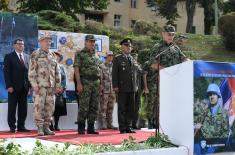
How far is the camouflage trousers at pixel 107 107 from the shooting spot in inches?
402

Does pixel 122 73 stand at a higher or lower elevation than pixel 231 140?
higher

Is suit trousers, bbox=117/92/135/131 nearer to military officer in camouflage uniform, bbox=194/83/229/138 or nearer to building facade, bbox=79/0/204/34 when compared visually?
military officer in camouflage uniform, bbox=194/83/229/138

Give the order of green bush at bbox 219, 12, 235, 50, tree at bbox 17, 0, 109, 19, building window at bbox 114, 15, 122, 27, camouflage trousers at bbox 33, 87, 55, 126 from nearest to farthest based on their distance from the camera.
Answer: camouflage trousers at bbox 33, 87, 55, 126 < green bush at bbox 219, 12, 235, 50 < tree at bbox 17, 0, 109, 19 < building window at bbox 114, 15, 122, 27

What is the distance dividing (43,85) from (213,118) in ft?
10.7

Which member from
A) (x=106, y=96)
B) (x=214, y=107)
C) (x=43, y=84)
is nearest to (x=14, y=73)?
(x=43, y=84)

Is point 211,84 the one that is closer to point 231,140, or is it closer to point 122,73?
point 231,140


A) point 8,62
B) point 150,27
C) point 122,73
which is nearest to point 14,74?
point 8,62

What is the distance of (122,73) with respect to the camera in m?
8.74

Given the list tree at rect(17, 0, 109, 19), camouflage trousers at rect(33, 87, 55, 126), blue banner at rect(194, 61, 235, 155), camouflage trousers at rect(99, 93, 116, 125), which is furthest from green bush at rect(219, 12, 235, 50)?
blue banner at rect(194, 61, 235, 155)

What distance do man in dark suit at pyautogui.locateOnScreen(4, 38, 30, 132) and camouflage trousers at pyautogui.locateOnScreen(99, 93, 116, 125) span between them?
1702mm

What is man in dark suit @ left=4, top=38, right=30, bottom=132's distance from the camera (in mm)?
8992

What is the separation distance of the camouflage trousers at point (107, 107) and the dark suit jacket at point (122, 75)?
1529 millimetres

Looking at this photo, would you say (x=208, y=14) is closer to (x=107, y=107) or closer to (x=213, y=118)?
(x=107, y=107)

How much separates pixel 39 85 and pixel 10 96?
4.08 feet
